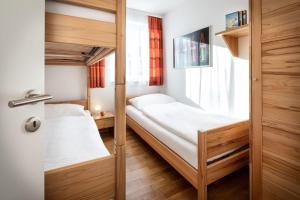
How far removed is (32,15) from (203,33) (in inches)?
112

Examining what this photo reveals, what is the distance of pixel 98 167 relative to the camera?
3.00 ft

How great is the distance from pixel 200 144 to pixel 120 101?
33.2 inches

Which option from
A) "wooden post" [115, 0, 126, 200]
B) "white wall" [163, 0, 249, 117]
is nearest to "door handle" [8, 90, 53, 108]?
"wooden post" [115, 0, 126, 200]

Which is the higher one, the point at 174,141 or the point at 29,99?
the point at 29,99

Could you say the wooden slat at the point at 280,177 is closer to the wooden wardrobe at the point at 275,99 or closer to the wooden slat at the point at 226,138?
the wooden wardrobe at the point at 275,99

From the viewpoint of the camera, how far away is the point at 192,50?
3258 millimetres

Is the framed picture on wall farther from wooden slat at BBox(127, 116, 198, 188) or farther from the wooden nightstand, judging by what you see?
the wooden nightstand

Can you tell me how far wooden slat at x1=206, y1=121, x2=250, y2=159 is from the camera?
1.51 meters

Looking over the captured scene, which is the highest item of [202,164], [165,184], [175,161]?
[202,164]

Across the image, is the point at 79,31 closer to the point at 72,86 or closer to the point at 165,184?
the point at 165,184

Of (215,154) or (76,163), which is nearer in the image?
(76,163)

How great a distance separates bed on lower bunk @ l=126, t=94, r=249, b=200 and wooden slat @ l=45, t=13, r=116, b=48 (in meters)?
1.04

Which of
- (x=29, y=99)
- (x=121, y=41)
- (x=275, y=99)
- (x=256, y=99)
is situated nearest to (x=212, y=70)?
(x=256, y=99)

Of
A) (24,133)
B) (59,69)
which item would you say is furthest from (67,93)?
(24,133)
